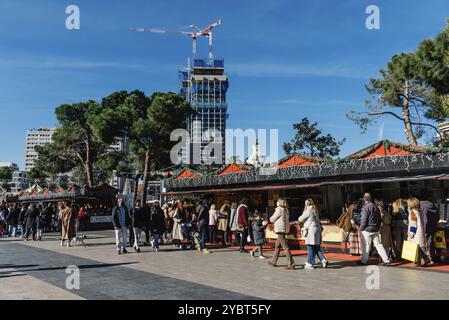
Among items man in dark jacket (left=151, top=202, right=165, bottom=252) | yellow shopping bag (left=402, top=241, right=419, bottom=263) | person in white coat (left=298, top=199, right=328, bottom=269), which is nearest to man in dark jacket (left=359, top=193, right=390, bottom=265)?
yellow shopping bag (left=402, top=241, right=419, bottom=263)

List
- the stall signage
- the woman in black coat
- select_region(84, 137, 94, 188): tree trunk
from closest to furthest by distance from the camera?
the woman in black coat, the stall signage, select_region(84, 137, 94, 188): tree trunk

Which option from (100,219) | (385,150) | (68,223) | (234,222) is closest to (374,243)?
(385,150)

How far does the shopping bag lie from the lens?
9.29 metres

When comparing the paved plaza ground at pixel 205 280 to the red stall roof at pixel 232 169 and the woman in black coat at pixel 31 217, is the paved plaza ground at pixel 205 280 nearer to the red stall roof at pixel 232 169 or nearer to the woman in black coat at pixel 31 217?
the red stall roof at pixel 232 169

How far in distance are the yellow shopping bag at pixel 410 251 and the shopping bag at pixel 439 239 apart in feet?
2.93

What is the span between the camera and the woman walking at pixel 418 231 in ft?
29.0

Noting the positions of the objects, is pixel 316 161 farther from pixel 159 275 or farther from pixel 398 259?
pixel 159 275

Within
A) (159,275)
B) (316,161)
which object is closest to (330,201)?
(316,161)

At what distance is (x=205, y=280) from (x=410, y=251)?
4.63m

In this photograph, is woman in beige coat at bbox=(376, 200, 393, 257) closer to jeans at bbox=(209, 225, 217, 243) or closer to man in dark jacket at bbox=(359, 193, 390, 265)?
man in dark jacket at bbox=(359, 193, 390, 265)

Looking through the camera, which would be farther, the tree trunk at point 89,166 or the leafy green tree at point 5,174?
the leafy green tree at point 5,174

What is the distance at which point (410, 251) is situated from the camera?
881 cm

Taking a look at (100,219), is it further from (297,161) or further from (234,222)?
(297,161)

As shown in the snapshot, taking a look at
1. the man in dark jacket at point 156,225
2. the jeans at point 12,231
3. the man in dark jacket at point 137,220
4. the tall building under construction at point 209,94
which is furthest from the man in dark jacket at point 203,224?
the tall building under construction at point 209,94
